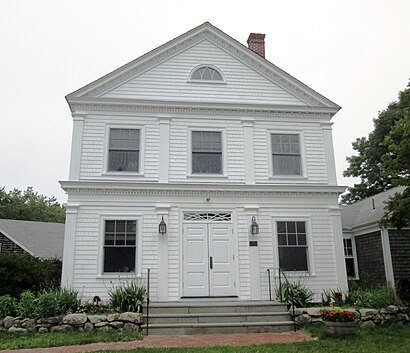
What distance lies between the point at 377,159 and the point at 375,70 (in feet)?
34.9

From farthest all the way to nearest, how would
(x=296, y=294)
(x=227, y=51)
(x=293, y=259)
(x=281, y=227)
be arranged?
(x=227, y=51), (x=281, y=227), (x=293, y=259), (x=296, y=294)

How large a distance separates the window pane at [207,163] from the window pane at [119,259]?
124 inches

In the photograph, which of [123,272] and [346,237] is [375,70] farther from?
[123,272]

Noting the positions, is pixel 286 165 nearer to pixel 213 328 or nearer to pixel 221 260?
pixel 221 260

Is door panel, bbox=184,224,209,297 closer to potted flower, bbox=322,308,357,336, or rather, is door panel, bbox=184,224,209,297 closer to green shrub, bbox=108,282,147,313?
green shrub, bbox=108,282,147,313

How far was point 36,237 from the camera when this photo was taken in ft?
72.4

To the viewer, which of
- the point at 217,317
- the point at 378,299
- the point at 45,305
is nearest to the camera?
the point at 45,305

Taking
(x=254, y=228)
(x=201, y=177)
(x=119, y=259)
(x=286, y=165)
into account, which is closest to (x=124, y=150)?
(x=201, y=177)

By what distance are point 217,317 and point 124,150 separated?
5777 mm

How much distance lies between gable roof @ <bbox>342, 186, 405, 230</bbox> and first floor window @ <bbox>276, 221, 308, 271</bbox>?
153 inches

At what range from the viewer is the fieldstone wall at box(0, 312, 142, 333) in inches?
361

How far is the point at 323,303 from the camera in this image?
458 inches

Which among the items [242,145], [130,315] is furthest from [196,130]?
[130,315]

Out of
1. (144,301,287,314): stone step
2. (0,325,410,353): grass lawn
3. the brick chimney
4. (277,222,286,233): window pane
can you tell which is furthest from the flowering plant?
the brick chimney
